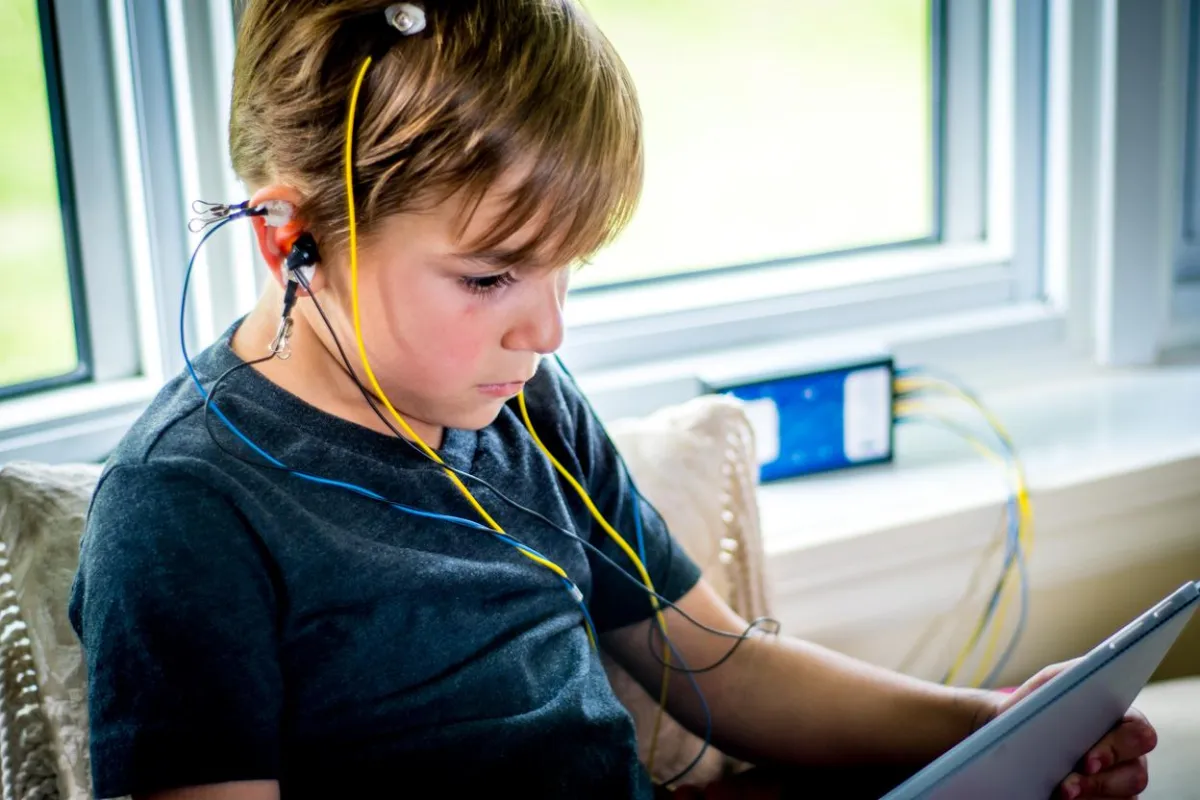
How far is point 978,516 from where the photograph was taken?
4.63 feet

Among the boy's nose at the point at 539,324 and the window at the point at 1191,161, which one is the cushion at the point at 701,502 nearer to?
the boy's nose at the point at 539,324

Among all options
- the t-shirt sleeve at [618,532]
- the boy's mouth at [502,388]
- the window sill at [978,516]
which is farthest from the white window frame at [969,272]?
the boy's mouth at [502,388]

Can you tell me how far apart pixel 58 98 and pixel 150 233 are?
15 centimetres

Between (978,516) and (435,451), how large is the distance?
2.35 feet

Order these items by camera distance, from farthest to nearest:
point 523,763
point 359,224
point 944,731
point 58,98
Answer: point 58,98
point 944,731
point 523,763
point 359,224

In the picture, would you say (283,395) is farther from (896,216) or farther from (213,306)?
(896,216)

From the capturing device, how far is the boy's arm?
1084 millimetres

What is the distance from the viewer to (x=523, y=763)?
912mm

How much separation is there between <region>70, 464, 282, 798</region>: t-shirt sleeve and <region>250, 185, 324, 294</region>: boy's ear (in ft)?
0.48

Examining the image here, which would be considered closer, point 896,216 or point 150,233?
point 150,233

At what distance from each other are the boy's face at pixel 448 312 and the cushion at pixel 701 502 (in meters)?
0.34

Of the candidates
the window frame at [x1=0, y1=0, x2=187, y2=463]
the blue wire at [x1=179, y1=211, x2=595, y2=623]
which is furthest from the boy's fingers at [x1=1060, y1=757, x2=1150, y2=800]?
the window frame at [x1=0, y1=0, x2=187, y2=463]

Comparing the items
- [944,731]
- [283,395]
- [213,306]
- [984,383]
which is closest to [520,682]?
[283,395]

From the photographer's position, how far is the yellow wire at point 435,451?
771 mm
